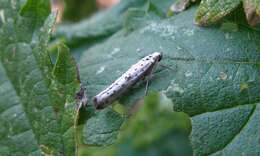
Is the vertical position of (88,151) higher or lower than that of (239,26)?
lower

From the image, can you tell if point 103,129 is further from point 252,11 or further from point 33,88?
point 252,11

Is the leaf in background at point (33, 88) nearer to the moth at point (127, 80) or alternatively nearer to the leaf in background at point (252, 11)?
the moth at point (127, 80)

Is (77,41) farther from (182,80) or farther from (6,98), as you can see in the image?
(182,80)

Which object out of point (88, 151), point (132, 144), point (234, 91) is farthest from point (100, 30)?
point (234, 91)

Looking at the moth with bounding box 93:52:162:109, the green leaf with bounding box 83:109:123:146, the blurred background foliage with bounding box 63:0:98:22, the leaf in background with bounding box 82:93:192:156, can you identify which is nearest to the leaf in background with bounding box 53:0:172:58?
the blurred background foliage with bounding box 63:0:98:22

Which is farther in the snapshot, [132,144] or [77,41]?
[132,144]

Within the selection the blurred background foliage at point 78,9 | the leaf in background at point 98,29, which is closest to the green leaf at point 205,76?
the leaf in background at point 98,29
